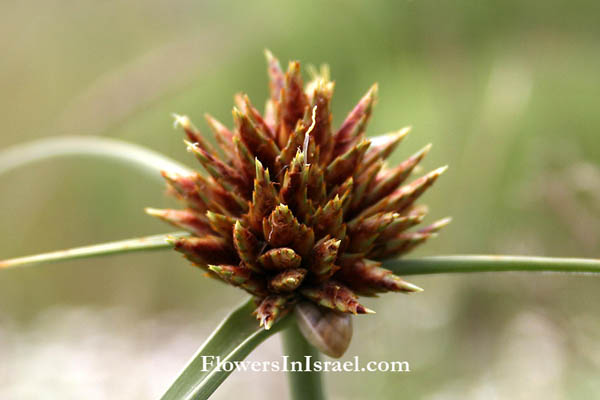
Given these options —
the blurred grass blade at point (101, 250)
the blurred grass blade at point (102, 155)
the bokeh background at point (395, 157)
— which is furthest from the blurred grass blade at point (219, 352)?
the bokeh background at point (395, 157)

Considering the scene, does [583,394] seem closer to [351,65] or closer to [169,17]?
[351,65]

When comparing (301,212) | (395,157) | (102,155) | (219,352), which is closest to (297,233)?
(301,212)

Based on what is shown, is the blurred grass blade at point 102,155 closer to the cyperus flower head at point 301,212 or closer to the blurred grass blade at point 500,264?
the cyperus flower head at point 301,212

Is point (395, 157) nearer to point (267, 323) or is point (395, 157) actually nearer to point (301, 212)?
point (301, 212)

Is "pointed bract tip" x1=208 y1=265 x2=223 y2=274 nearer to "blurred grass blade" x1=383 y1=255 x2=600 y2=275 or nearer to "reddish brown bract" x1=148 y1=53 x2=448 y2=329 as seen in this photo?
"reddish brown bract" x1=148 y1=53 x2=448 y2=329

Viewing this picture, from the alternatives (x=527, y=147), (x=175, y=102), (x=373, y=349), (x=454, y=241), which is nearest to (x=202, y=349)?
(x=373, y=349)

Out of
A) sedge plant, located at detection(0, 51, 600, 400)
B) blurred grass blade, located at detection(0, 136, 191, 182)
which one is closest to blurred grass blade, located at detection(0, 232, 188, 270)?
sedge plant, located at detection(0, 51, 600, 400)
